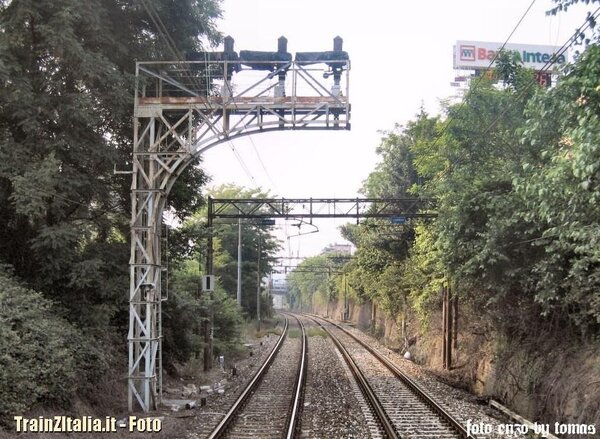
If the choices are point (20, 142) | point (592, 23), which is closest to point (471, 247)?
point (592, 23)

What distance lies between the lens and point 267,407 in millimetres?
12305

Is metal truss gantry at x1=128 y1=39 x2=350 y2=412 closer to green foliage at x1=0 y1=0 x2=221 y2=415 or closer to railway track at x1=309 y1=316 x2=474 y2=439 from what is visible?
green foliage at x1=0 y1=0 x2=221 y2=415

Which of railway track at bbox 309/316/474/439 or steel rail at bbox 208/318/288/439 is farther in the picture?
railway track at bbox 309/316/474/439

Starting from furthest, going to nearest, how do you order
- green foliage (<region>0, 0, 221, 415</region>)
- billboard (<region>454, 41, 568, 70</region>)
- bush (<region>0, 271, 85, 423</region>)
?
billboard (<region>454, 41, 568, 70</region>) → green foliage (<region>0, 0, 221, 415</region>) → bush (<region>0, 271, 85, 423</region>)

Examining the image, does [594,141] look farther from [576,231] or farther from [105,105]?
[105,105]

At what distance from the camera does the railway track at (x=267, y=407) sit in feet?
32.4

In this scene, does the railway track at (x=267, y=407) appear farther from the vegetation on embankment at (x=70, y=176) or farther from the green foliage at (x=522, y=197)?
the green foliage at (x=522, y=197)

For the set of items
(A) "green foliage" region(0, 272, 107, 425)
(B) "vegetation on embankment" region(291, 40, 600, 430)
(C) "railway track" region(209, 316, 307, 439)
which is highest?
(B) "vegetation on embankment" region(291, 40, 600, 430)

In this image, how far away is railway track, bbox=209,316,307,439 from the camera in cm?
987

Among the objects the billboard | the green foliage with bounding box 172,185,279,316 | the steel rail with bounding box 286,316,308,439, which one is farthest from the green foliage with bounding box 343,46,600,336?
the billboard

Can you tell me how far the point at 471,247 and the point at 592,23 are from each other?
7344 mm

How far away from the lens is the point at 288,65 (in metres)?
12.0

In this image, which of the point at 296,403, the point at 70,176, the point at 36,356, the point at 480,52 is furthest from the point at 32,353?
the point at 480,52

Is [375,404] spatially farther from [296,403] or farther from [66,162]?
[66,162]
